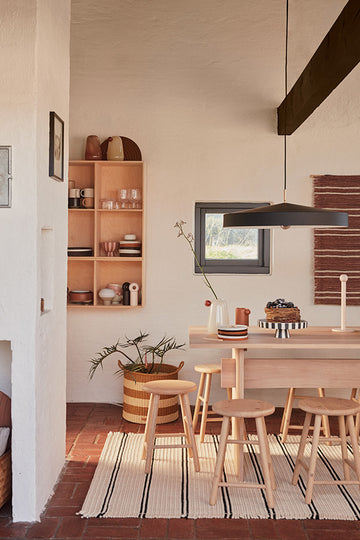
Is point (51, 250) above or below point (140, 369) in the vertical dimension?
above

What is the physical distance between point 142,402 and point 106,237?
1.57m

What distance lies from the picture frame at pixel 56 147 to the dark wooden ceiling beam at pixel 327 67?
5.47ft

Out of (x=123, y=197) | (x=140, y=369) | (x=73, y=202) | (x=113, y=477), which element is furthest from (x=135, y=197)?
(x=113, y=477)

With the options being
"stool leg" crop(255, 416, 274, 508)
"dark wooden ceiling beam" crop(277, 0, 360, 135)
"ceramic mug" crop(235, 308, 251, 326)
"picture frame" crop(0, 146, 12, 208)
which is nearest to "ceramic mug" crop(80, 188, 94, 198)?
"dark wooden ceiling beam" crop(277, 0, 360, 135)

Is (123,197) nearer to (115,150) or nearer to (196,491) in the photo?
(115,150)

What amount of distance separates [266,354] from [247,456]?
1493mm

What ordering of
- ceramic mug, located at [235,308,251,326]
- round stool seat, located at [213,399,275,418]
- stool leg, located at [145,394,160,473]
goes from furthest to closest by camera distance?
ceramic mug, located at [235,308,251,326], stool leg, located at [145,394,160,473], round stool seat, located at [213,399,275,418]

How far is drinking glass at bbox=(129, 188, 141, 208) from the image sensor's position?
17.7ft

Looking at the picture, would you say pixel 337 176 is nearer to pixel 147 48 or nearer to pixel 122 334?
pixel 147 48

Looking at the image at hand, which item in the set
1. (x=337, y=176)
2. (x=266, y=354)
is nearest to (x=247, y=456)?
(x=266, y=354)

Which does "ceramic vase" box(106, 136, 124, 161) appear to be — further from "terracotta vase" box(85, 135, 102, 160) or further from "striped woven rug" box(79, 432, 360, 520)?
"striped woven rug" box(79, 432, 360, 520)

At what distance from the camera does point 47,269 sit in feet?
11.8

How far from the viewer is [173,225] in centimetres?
561

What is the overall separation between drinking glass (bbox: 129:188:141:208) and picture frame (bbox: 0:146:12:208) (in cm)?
230
